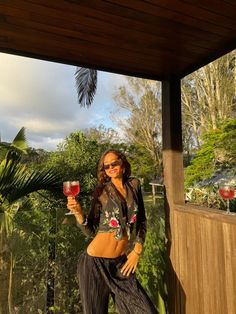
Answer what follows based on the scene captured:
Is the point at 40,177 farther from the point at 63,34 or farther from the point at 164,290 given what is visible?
the point at 164,290

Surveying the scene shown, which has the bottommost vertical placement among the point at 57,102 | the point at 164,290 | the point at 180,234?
the point at 164,290

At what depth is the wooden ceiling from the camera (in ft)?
4.64

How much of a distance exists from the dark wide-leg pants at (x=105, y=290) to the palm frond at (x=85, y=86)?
320 centimetres

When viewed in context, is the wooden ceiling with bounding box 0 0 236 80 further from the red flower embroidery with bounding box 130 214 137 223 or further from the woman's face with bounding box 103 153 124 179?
the red flower embroidery with bounding box 130 214 137 223

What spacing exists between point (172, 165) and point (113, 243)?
85 centimetres

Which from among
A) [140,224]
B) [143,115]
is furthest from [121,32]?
[143,115]

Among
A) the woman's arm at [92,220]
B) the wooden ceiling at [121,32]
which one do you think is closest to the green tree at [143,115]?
the wooden ceiling at [121,32]

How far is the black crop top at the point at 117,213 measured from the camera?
5.66 feet

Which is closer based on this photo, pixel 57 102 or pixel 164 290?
pixel 164 290

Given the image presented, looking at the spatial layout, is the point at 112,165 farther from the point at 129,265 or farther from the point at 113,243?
the point at 129,265

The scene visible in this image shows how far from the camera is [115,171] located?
71.3 inches

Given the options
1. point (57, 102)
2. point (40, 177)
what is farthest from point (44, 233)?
point (57, 102)

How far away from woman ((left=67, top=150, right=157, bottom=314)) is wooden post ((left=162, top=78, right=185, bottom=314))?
476 millimetres

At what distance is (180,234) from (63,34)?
1614 millimetres
